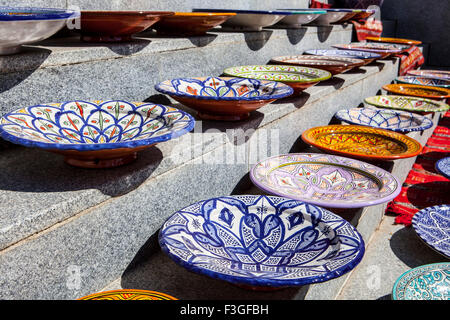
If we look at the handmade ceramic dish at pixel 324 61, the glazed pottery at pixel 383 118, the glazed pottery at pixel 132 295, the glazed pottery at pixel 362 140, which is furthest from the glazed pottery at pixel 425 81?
the glazed pottery at pixel 132 295

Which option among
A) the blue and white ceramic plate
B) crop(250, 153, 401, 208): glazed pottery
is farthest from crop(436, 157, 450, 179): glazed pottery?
crop(250, 153, 401, 208): glazed pottery

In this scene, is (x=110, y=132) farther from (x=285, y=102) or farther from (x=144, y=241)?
(x=285, y=102)

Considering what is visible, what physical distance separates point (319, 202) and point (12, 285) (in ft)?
2.28

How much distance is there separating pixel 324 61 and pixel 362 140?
0.71 metres

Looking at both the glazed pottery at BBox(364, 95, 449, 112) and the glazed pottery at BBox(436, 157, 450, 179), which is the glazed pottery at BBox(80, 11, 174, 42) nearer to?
the glazed pottery at BBox(436, 157, 450, 179)

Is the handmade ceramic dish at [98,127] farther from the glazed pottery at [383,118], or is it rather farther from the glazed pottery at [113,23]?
the glazed pottery at [383,118]

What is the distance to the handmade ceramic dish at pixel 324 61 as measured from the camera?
208 centimetres

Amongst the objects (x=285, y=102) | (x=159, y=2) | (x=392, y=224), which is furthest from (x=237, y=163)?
(x=159, y=2)

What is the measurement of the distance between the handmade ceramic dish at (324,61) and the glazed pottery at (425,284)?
49.4 inches

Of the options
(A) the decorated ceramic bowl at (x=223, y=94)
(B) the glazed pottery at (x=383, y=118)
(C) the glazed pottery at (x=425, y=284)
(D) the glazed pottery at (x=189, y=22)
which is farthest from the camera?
(B) the glazed pottery at (x=383, y=118)

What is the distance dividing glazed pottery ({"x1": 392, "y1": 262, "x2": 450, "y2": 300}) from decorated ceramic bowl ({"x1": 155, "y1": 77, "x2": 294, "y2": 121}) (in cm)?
62

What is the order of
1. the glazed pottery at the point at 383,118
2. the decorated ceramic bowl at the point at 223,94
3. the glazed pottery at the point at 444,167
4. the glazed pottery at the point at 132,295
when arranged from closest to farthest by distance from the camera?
the glazed pottery at the point at 132,295, the decorated ceramic bowl at the point at 223,94, the glazed pottery at the point at 444,167, the glazed pottery at the point at 383,118

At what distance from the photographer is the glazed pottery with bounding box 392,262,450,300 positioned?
37.1 inches

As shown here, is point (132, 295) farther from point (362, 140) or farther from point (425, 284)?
point (362, 140)
